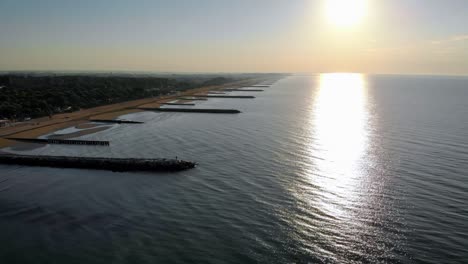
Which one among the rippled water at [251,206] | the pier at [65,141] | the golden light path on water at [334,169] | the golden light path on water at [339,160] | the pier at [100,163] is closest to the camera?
the rippled water at [251,206]

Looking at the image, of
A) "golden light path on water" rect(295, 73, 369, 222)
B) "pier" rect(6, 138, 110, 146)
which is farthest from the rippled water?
"pier" rect(6, 138, 110, 146)

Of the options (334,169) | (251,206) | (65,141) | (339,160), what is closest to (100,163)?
(65,141)

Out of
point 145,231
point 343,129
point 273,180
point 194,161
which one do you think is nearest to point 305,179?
point 273,180

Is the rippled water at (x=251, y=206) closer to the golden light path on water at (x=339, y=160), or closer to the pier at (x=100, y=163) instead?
the golden light path on water at (x=339, y=160)

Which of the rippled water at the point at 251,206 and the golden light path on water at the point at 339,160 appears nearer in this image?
the rippled water at the point at 251,206

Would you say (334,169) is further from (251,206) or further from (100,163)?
(100,163)

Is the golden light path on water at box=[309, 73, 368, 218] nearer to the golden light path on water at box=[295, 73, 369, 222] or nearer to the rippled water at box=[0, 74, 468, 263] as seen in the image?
the golden light path on water at box=[295, 73, 369, 222]

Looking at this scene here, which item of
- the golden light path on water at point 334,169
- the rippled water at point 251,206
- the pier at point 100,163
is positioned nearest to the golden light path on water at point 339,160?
the golden light path on water at point 334,169

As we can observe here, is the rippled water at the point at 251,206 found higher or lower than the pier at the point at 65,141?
lower
